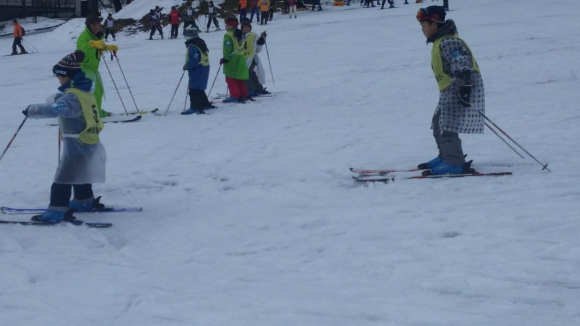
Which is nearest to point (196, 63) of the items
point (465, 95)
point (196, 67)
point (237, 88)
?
point (196, 67)

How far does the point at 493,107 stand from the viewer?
10.3 meters

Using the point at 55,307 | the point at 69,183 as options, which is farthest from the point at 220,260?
the point at 69,183

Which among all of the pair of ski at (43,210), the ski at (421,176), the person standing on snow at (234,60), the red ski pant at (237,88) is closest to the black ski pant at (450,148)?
the ski at (421,176)

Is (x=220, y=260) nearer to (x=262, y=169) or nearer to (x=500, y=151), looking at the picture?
(x=262, y=169)

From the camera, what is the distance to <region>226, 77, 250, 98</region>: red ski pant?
A: 39.9 feet

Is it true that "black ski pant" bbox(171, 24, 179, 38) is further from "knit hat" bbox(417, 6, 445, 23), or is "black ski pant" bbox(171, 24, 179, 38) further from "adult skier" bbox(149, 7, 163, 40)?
"knit hat" bbox(417, 6, 445, 23)

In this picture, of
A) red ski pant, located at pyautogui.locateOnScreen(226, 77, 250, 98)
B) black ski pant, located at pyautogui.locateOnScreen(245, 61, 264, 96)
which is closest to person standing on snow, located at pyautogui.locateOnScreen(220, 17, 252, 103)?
red ski pant, located at pyautogui.locateOnScreen(226, 77, 250, 98)

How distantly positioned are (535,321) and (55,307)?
2684 mm

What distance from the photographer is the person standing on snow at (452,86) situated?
20.1 feet

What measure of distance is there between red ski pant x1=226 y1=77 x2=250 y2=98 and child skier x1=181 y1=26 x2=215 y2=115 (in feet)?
2.74

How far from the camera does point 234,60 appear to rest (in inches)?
469

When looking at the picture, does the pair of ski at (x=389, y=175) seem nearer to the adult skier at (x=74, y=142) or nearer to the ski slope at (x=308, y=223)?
the ski slope at (x=308, y=223)

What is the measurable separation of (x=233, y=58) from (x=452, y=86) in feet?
20.7

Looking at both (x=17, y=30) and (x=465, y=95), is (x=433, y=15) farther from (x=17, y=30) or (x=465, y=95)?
(x=17, y=30)
